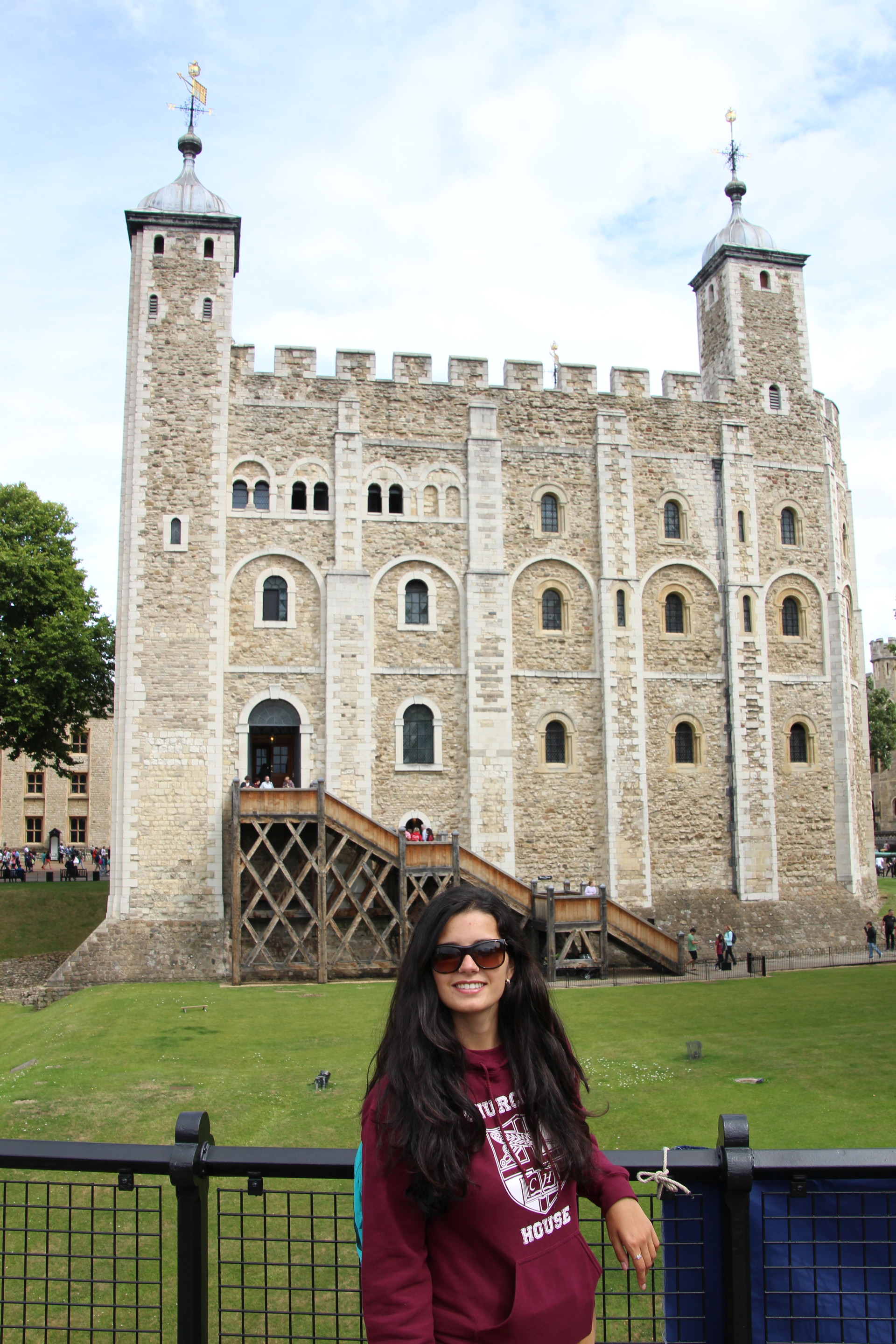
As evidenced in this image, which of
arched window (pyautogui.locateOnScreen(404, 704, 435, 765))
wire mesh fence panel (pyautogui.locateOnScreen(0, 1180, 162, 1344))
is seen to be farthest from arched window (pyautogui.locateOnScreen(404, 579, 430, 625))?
wire mesh fence panel (pyautogui.locateOnScreen(0, 1180, 162, 1344))

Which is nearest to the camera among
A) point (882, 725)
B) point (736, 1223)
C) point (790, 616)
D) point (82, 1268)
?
point (736, 1223)

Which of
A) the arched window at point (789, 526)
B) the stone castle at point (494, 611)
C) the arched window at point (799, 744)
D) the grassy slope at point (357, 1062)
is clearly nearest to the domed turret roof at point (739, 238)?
the stone castle at point (494, 611)

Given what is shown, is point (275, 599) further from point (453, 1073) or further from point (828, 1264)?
point (453, 1073)

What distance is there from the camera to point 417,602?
25156mm

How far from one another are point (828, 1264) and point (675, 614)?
2393cm

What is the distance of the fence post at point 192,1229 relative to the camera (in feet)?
10.6

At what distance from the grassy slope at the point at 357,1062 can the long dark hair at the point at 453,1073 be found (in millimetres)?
5607

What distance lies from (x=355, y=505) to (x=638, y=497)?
25.0 feet

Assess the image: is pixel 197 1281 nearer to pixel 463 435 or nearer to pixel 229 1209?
pixel 229 1209

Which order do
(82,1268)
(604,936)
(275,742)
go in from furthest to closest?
(275,742), (604,936), (82,1268)

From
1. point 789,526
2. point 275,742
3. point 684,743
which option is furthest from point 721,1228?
point 789,526

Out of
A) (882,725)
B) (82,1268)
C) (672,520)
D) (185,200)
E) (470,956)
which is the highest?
(185,200)

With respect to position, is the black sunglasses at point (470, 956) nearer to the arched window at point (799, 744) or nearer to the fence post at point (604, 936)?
the fence post at point (604, 936)

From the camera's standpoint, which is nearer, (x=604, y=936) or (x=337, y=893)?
(x=604, y=936)
